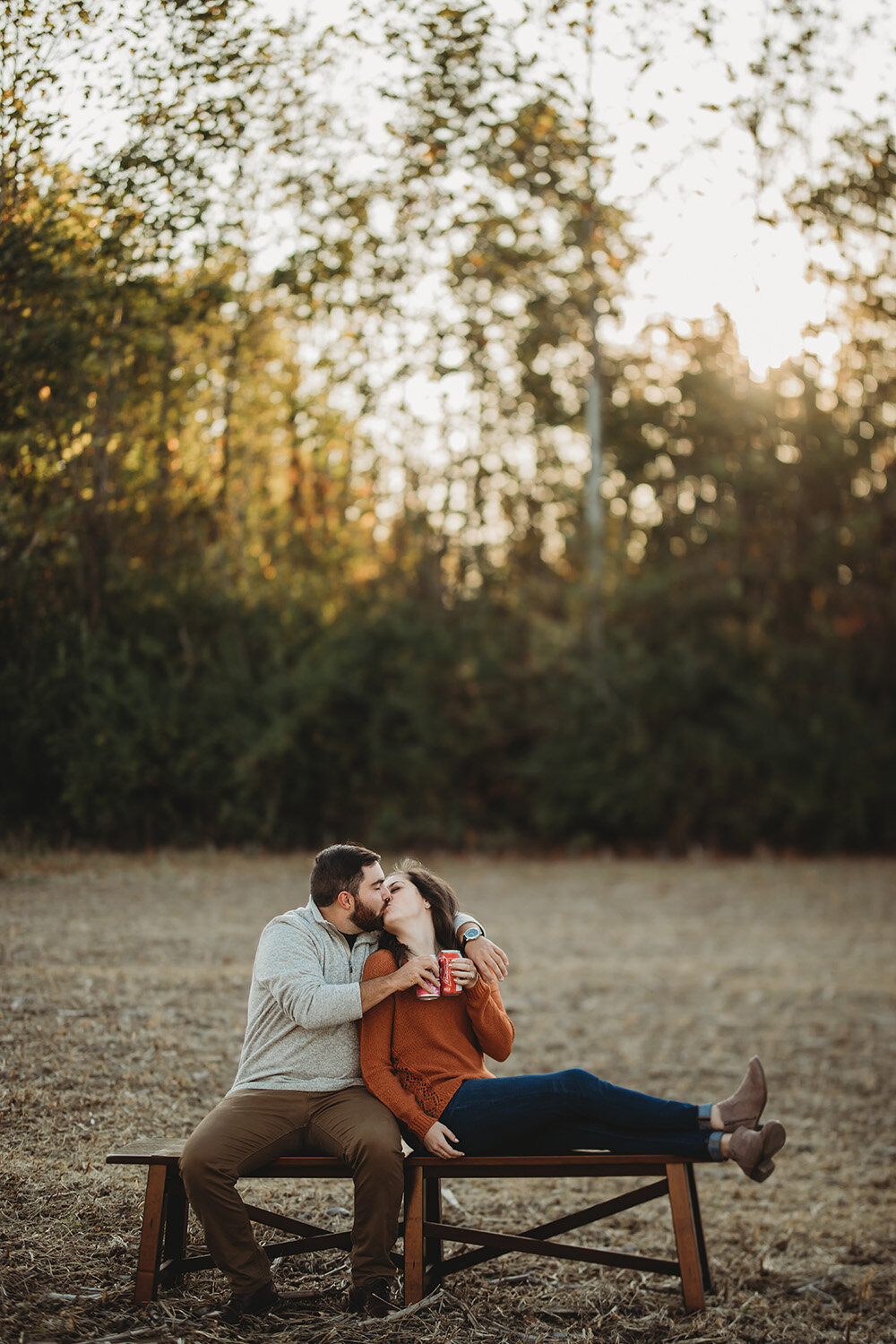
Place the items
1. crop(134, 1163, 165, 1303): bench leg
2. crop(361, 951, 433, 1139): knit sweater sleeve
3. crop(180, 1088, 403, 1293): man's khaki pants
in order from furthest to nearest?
crop(361, 951, 433, 1139): knit sweater sleeve < crop(134, 1163, 165, 1303): bench leg < crop(180, 1088, 403, 1293): man's khaki pants

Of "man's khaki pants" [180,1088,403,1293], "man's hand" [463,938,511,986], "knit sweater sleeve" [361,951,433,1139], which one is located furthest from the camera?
"man's hand" [463,938,511,986]

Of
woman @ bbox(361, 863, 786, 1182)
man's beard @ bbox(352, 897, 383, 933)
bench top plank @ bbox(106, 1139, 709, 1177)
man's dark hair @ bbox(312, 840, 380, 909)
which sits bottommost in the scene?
bench top plank @ bbox(106, 1139, 709, 1177)

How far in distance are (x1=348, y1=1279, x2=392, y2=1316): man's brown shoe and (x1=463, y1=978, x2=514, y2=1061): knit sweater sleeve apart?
70 centimetres

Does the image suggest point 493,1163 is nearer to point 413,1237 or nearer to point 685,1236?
point 413,1237

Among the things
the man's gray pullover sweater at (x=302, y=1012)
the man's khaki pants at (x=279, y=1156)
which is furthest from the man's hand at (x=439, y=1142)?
the man's gray pullover sweater at (x=302, y=1012)

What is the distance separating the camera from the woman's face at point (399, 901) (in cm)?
376

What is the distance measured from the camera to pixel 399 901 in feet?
12.4

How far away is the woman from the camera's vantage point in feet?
11.9

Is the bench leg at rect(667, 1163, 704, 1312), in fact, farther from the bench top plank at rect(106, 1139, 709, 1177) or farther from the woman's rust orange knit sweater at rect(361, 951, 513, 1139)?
the woman's rust orange knit sweater at rect(361, 951, 513, 1139)

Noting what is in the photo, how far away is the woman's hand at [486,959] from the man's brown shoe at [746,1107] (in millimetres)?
739

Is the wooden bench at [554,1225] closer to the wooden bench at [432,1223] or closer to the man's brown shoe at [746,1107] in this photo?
the wooden bench at [432,1223]

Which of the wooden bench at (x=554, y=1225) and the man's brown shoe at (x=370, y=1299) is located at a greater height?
the wooden bench at (x=554, y=1225)

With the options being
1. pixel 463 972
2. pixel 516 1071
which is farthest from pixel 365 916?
pixel 516 1071

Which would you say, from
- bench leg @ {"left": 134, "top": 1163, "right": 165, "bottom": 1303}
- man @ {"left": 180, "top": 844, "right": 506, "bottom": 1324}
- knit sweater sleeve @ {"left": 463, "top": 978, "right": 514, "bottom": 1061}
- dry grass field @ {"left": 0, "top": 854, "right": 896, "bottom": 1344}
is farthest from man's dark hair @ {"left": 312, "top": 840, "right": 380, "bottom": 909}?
dry grass field @ {"left": 0, "top": 854, "right": 896, "bottom": 1344}
